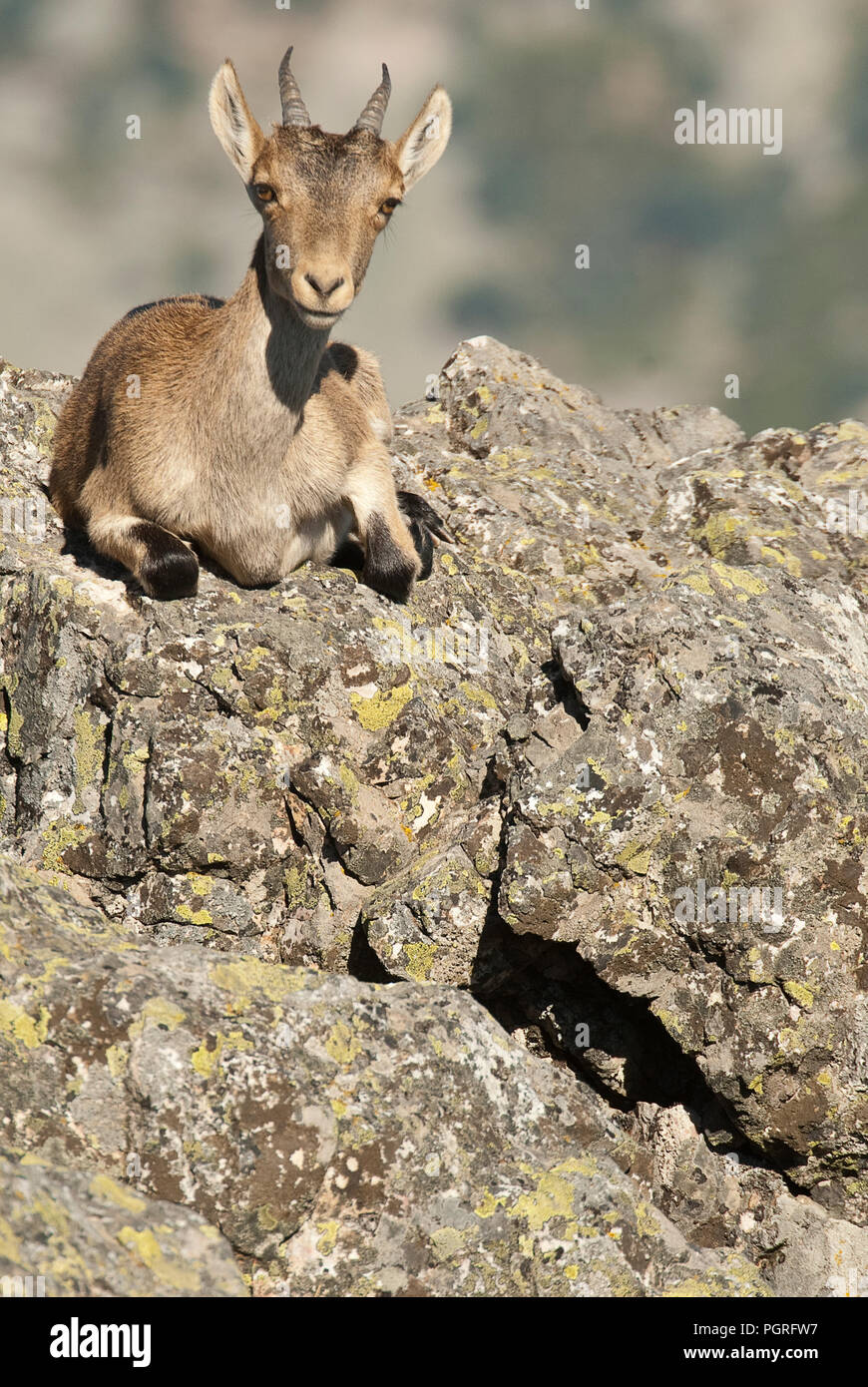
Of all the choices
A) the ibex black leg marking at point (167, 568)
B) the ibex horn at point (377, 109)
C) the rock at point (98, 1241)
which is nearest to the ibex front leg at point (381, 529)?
the ibex black leg marking at point (167, 568)

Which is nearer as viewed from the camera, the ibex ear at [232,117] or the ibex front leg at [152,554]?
the ibex ear at [232,117]

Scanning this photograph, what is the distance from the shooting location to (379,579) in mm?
8828

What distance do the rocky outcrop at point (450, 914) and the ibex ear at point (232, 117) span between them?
292cm

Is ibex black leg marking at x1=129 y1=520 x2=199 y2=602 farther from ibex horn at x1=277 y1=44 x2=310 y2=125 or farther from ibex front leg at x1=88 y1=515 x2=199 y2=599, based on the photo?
ibex horn at x1=277 y1=44 x2=310 y2=125

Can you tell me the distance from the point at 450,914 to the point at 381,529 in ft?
11.7

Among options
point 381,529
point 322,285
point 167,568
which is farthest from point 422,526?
point 322,285

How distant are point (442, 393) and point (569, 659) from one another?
6.74 metres

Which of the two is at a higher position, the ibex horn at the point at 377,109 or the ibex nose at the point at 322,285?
the ibex horn at the point at 377,109

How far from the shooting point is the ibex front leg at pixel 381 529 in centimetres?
882

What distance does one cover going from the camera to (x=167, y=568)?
7.96 metres

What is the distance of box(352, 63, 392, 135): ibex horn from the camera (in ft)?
26.6

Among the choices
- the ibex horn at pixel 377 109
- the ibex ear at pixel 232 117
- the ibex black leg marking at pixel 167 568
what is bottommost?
the ibex black leg marking at pixel 167 568

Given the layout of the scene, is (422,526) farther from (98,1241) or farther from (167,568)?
(98,1241)

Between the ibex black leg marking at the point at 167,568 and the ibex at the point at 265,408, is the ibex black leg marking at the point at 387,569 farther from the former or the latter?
the ibex black leg marking at the point at 167,568
